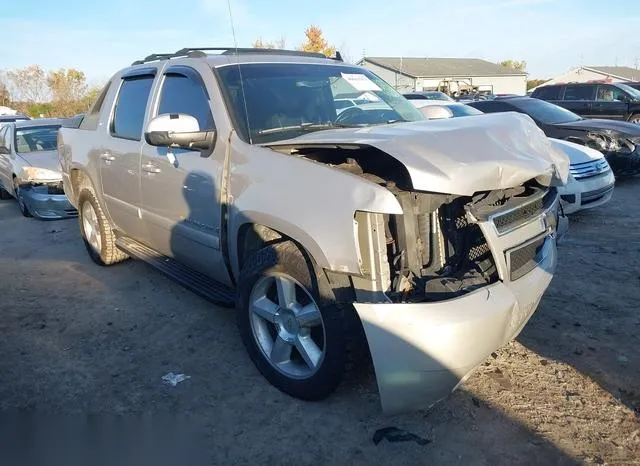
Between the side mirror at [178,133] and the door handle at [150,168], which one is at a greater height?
the side mirror at [178,133]

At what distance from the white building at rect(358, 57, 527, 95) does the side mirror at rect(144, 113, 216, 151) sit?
138 feet

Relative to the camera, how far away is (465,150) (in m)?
2.65

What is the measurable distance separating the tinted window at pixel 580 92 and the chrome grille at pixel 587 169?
10.1m

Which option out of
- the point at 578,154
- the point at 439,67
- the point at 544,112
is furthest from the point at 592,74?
the point at 578,154

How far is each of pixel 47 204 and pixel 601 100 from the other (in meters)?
14.6

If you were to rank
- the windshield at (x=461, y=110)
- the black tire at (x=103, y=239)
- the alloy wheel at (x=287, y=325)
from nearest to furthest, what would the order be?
the alloy wheel at (x=287, y=325) → the black tire at (x=103, y=239) → the windshield at (x=461, y=110)

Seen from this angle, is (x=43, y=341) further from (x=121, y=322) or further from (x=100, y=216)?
(x=100, y=216)

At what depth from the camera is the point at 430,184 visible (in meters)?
2.42

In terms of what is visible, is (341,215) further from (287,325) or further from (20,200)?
(20,200)

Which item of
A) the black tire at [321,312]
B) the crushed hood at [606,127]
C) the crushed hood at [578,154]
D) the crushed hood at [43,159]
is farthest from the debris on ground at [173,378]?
the crushed hood at [606,127]

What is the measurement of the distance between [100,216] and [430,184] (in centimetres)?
404

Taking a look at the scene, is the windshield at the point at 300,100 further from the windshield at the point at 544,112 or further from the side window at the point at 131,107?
the windshield at the point at 544,112

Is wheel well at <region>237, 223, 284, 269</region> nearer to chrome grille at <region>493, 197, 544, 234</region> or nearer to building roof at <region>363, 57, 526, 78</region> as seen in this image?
chrome grille at <region>493, 197, 544, 234</region>

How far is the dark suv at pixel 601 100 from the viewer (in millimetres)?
15188
